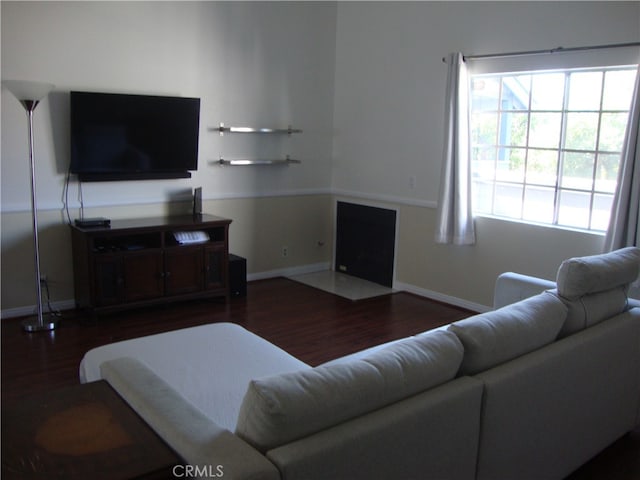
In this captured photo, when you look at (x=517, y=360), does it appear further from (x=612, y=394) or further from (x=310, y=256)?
(x=310, y=256)

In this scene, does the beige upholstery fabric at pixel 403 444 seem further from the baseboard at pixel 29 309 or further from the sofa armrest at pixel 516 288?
the baseboard at pixel 29 309

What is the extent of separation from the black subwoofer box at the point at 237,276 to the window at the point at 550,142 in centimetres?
208

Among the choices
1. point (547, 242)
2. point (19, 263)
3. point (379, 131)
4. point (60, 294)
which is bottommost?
point (60, 294)

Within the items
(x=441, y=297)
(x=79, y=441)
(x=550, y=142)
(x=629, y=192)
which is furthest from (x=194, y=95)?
(x=79, y=441)

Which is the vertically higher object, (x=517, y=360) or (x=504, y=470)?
(x=517, y=360)

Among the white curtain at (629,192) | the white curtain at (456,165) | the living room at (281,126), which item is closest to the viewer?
the white curtain at (629,192)

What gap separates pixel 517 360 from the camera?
2.11 metres

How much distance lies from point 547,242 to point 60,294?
382 centimetres

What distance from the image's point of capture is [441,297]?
5262 millimetres

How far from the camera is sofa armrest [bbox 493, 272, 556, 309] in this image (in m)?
3.34

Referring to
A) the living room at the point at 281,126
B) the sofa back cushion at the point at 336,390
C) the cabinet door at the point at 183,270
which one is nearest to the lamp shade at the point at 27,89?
the living room at the point at 281,126

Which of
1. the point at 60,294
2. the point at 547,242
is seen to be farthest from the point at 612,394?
the point at 60,294

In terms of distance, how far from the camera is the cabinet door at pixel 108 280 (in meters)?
4.40

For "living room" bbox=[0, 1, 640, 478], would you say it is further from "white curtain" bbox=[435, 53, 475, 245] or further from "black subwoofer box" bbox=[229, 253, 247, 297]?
"black subwoofer box" bbox=[229, 253, 247, 297]
